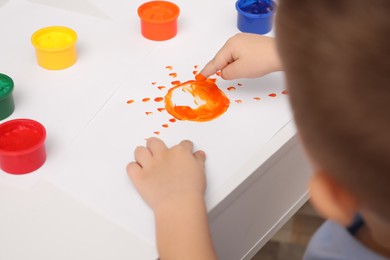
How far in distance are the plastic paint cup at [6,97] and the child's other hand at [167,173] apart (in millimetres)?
190

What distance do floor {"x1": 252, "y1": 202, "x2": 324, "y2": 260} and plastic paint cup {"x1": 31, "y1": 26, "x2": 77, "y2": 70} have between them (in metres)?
0.64

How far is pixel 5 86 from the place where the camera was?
82cm

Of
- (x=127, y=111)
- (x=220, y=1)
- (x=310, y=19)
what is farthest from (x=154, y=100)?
(x=310, y=19)

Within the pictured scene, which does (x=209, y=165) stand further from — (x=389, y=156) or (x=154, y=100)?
(x=389, y=156)

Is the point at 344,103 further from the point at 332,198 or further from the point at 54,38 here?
the point at 54,38

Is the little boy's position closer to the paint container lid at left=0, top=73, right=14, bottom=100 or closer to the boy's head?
the boy's head

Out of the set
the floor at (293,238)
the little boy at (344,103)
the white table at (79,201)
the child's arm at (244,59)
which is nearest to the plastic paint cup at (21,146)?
the white table at (79,201)

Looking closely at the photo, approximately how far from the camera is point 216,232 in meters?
0.78

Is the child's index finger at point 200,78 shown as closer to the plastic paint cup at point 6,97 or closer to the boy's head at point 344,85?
the plastic paint cup at point 6,97

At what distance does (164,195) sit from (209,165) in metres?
0.08

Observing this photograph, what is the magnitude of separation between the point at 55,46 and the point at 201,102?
0.24 meters

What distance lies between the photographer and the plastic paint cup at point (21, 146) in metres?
0.72

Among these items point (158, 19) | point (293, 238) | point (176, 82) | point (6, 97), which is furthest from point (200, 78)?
point (293, 238)

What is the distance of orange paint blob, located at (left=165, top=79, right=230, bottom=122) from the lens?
82cm
